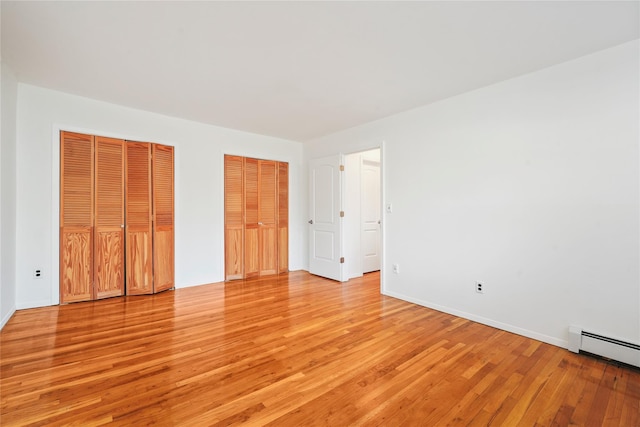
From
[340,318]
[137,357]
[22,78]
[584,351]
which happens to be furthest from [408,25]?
[22,78]

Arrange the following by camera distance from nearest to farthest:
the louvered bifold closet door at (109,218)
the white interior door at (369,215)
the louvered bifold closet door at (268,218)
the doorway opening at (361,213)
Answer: the louvered bifold closet door at (109,218) → the doorway opening at (361,213) → the louvered bifold closet door at (268,218) → the white interior door at (369,215)

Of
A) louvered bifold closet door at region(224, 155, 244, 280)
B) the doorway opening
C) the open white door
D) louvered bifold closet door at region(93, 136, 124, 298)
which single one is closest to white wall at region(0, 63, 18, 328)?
louvered bifold closet door at region(93, 136, 124, 298)

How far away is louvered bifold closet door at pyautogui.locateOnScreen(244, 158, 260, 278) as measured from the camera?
498 centimetres

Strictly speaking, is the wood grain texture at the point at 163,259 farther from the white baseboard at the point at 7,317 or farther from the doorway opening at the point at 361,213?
the doorway opening at the point at 361,213

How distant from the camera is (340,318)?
3.13 metres

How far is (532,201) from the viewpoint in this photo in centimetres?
273

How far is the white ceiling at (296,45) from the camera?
194 cm

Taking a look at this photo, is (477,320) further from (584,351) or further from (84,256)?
(84,256)

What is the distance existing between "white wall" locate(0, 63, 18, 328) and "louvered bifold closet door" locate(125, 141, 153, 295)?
1.05m

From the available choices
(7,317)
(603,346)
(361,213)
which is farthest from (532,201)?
(7,317)

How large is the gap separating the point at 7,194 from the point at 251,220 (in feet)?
9.47

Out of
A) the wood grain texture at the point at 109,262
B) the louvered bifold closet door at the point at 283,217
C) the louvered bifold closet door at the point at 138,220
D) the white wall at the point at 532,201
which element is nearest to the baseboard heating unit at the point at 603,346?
the white wall at the point at 532,201

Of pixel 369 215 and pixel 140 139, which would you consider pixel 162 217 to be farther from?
pixel 369 215

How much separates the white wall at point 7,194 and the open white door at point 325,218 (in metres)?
3.83
